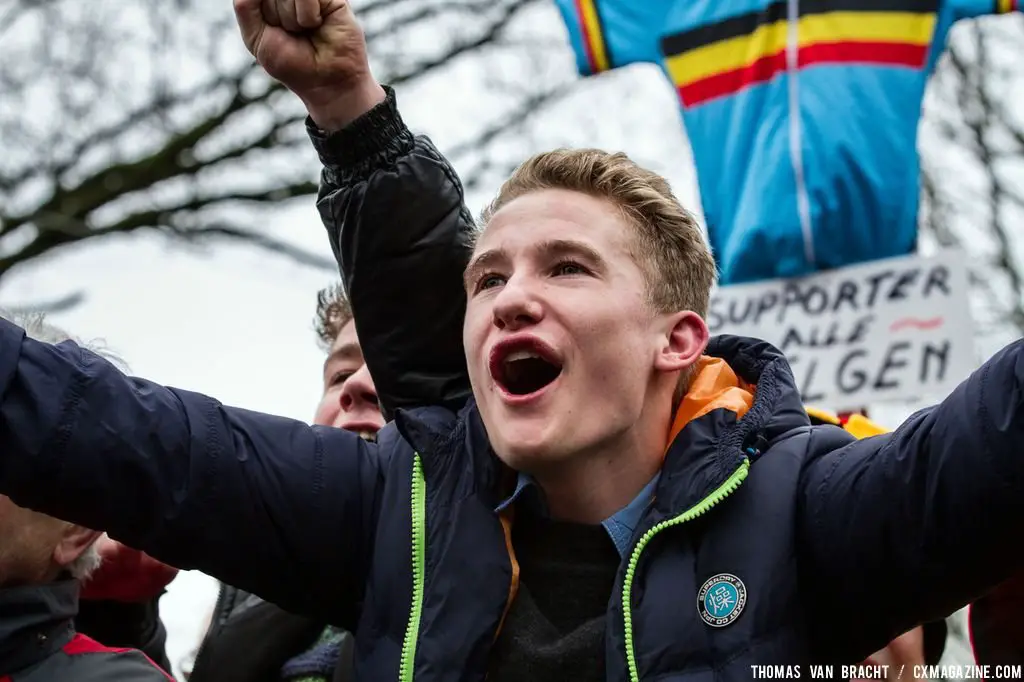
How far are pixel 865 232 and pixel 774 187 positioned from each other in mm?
325

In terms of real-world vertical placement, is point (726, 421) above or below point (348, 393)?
above

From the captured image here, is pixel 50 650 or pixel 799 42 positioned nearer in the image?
pixel 50 650

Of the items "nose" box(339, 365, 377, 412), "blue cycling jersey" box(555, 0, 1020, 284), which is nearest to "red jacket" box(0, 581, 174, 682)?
"nose" box(339, 365, 377, 412)

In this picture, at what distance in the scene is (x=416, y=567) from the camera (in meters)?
2.15

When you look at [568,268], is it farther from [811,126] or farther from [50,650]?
[811,126]

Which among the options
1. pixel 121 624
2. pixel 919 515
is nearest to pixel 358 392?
pixel 121 624

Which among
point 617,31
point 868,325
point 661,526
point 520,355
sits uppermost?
point 617,31

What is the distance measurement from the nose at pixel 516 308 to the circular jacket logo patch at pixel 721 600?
1.85 feet

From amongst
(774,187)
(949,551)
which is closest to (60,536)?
(949,551)

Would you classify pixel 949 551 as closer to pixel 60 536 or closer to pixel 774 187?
pixel 60 536

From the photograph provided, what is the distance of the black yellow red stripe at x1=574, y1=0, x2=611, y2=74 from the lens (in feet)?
16.0

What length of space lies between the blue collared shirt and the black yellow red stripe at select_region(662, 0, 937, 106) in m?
2.52

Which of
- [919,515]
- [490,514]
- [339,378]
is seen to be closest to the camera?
[919,515]

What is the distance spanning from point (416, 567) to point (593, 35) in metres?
3.11
